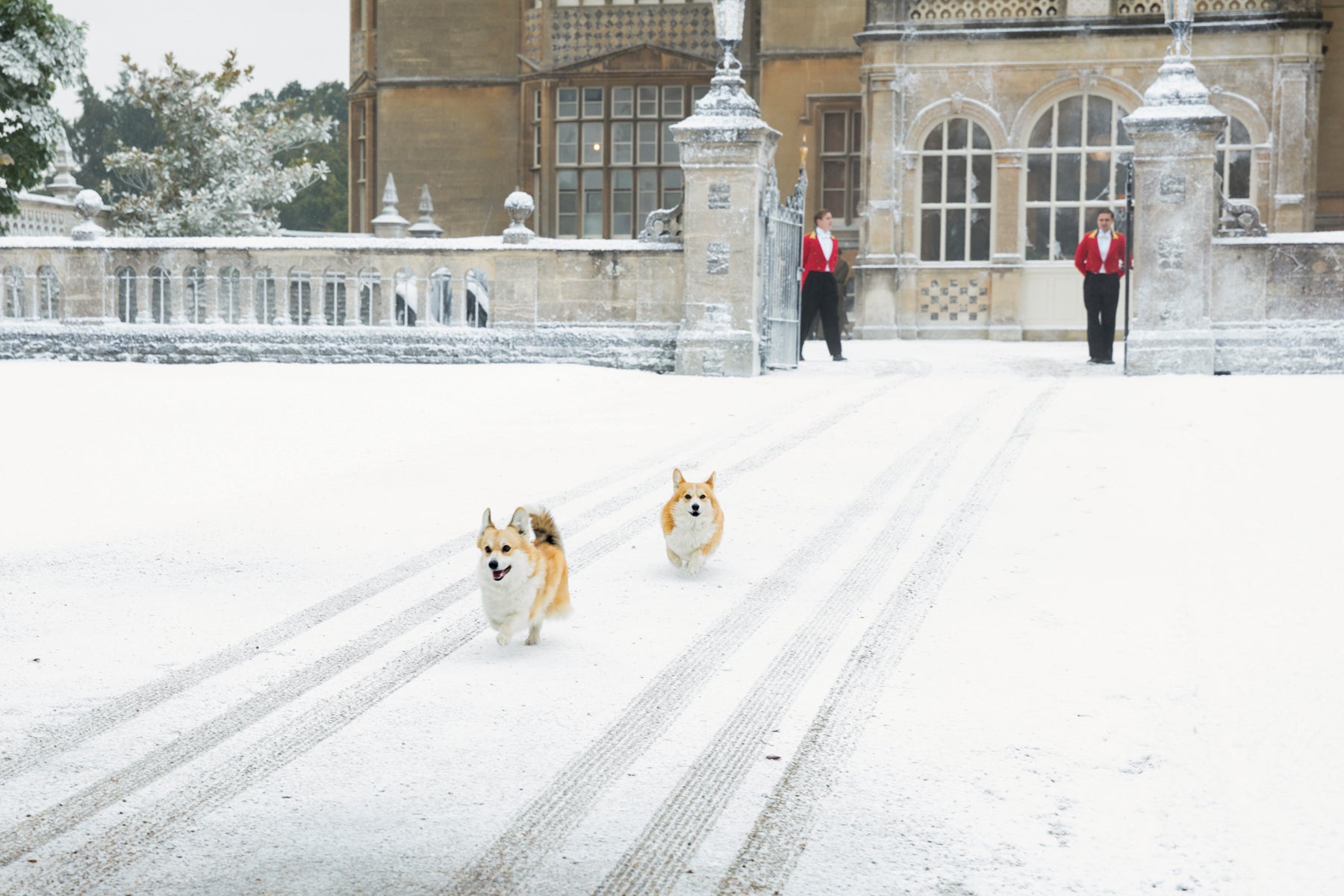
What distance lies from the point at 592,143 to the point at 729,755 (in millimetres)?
24914

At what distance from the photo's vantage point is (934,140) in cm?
2383

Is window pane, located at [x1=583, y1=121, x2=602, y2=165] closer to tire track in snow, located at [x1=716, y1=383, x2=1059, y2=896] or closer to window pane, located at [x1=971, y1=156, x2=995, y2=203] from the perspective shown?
window pane, located at [x1=971, y1=156, x2=995, y2=203]

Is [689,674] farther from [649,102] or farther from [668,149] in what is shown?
[649,102]

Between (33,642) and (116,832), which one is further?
(33,642)

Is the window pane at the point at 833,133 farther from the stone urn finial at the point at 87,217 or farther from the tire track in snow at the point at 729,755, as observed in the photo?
the tire track in snow at the point at 729,755

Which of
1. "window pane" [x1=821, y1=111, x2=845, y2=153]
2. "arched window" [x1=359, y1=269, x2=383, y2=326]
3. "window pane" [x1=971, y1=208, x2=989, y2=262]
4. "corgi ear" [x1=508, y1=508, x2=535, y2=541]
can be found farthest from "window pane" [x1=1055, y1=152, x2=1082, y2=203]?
"corgi ear" [x1=508, y1=508, x2=535, y2=541]

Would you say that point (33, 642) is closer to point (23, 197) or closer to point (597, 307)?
point (597, 307)

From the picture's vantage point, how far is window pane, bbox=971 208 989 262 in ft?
78.0

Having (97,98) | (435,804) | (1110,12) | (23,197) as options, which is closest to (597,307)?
(1110,12)

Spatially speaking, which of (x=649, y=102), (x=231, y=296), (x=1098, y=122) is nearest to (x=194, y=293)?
(x=231, y=296)

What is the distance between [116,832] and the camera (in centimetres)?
404

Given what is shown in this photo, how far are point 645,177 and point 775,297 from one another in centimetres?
1176

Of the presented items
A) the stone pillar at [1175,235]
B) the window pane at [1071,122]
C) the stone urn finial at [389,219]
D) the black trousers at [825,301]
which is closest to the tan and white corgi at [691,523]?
the stone pillar at [1175,235]

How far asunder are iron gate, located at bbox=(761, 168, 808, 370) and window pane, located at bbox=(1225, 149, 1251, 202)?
760cm
